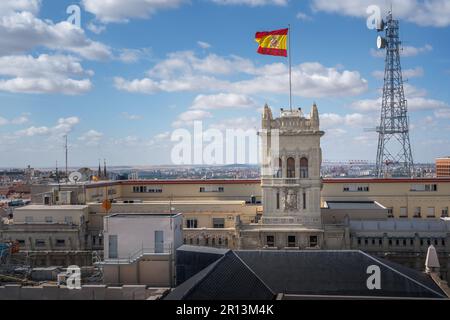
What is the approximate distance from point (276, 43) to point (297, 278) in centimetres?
2970

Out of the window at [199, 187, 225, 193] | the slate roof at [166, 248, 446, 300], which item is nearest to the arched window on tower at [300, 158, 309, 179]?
the window at [199, 187, 225, 193]

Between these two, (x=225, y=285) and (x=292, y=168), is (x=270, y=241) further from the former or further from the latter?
(x=225, y=285)

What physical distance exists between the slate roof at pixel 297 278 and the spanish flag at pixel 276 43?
26.6m

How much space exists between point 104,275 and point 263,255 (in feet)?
38.1

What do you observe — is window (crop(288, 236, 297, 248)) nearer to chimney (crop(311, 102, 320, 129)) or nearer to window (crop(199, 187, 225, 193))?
chimney (crop(311, 102, 320, 129))

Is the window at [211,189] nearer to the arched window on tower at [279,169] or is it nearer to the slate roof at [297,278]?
the arched window on tower at [279,169]

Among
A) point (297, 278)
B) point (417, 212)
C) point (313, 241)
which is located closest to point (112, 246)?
point (297, 278)

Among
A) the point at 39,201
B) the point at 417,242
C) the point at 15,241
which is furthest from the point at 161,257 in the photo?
the point at 39,201

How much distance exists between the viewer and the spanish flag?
55344 millimetres

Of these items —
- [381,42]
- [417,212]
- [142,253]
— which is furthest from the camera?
[381,42]

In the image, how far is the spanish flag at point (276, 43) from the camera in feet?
182

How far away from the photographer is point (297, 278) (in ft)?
109

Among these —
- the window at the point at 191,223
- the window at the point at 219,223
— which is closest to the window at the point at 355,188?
the window at the point at 219,223

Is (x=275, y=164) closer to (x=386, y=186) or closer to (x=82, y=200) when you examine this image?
(x=386, y=186)
